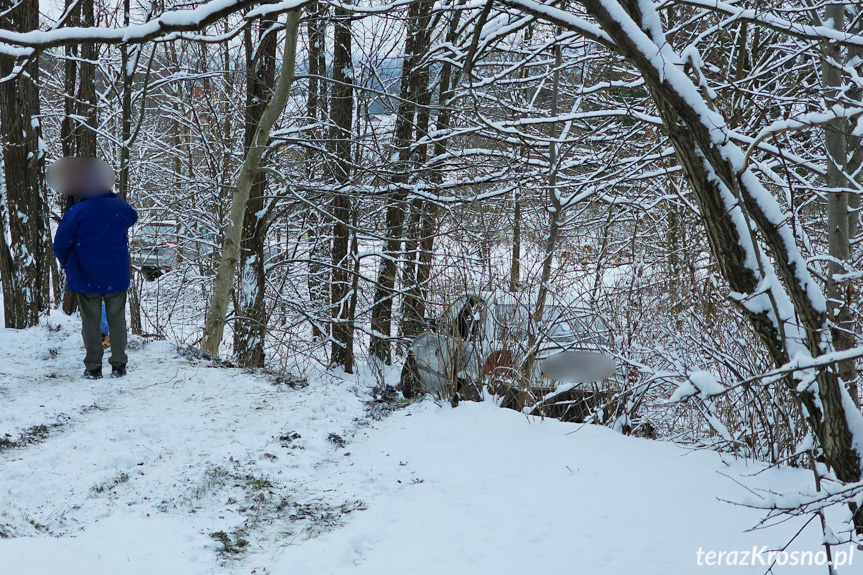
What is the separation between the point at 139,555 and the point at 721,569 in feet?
8.75

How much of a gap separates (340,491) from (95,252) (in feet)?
11.5

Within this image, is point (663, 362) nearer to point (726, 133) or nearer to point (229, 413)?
point (726, 133)

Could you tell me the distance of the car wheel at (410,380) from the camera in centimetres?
632

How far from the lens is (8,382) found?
Answer: 238 inches

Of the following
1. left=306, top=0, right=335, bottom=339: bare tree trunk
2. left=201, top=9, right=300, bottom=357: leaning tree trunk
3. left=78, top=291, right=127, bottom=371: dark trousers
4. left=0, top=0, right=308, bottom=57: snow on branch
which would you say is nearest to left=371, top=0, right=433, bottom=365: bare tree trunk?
left=306, top=0, right=335, bottom=339: bare tree trunk

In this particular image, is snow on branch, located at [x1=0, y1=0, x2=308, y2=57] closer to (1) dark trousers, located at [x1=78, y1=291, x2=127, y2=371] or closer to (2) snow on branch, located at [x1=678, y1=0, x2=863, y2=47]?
(2) snow on branch, located at [x1=678, y1=0, x2=863, y2=47]

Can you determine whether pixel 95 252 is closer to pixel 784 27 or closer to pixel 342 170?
pixel 342 170

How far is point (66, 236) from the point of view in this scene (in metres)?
6.01

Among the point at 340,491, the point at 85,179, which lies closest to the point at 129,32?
the point at 340,491

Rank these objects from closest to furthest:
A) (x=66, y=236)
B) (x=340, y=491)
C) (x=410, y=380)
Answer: (x=340, y=491), (x=66, y=236), (x=410, y=380)

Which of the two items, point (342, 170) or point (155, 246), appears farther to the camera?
point (155, 246)

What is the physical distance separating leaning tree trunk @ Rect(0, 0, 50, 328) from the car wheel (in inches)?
215

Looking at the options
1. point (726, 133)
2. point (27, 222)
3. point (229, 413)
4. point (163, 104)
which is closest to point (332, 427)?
point (229, 413)

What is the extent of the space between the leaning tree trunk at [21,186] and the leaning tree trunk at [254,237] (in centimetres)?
270
